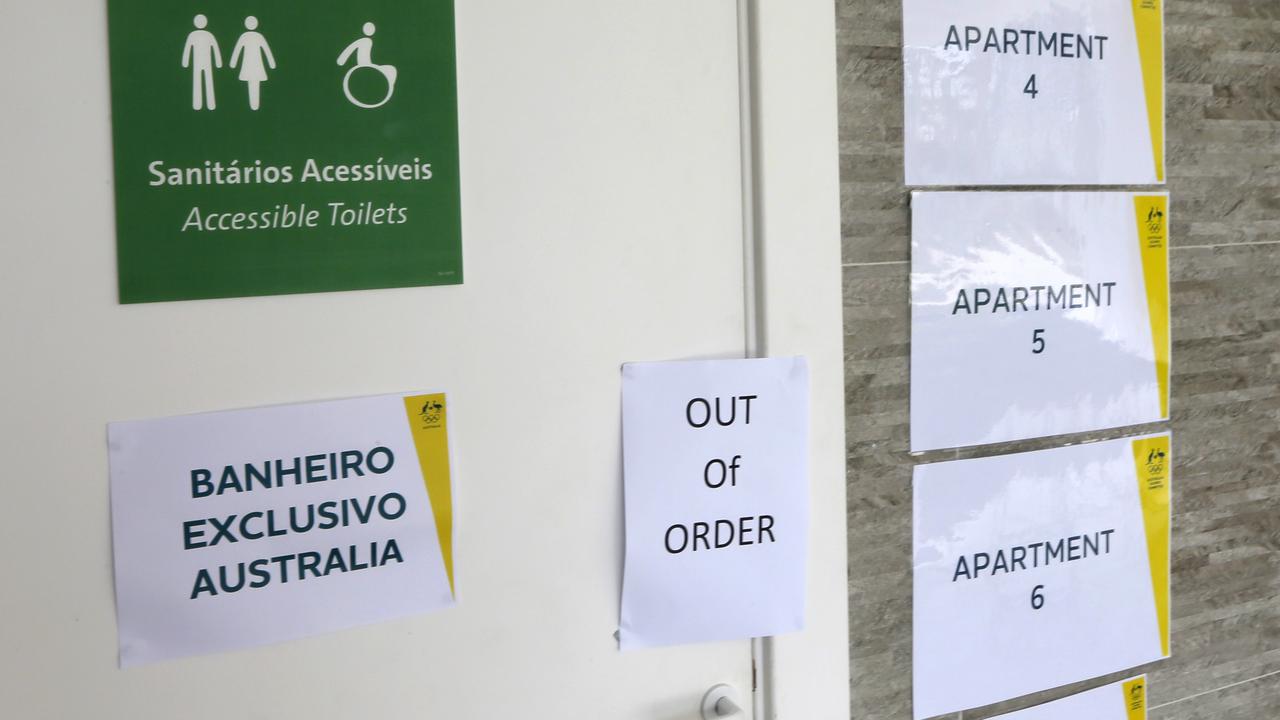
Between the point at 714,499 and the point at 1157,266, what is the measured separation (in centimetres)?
61

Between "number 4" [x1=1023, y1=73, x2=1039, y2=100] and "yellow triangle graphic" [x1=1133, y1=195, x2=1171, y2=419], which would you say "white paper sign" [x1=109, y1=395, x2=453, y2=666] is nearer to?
"number 4" [x1=1023, y1=73, x2=1039, y2=100]

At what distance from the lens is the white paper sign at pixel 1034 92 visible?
0.99 metres

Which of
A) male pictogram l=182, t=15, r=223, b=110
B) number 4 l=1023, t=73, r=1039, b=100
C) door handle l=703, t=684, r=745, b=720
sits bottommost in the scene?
door handle l=703, t=684, r=745, b=720

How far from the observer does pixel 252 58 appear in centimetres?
76

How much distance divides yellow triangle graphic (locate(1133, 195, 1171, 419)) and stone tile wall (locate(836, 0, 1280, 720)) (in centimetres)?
2

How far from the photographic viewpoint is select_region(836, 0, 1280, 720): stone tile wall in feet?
3.20

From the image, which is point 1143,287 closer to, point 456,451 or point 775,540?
point 775,540

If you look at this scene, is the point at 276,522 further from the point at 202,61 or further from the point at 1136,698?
the point at 1136,698

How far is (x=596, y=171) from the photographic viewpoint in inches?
34.6

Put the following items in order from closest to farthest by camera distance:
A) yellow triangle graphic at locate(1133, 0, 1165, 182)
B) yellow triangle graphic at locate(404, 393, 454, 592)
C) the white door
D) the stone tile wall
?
the white door, yellow triangle graphic at locate(404, 393, 454, 592), the stone tile wall, yellow triangle graphic at locate(1133, 0, 1165, 182)

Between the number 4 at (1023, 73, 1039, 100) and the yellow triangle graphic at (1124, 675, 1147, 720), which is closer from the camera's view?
the number 4 at (1023, 73, 1039, 100)

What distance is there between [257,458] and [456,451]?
0.16m

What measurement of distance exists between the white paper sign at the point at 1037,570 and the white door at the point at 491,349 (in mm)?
128

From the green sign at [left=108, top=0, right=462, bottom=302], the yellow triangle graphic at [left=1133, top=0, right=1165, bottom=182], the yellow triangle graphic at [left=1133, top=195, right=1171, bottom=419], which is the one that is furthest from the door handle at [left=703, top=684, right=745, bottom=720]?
the yellow triangle graphic at [left=1133, top=0, right=1165, bottom=182]
